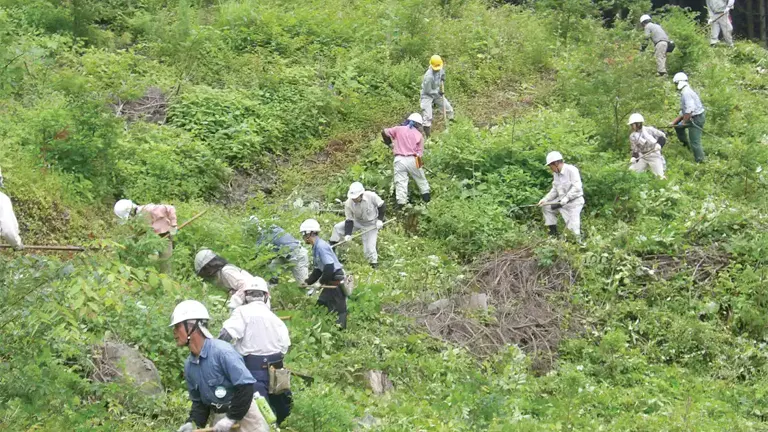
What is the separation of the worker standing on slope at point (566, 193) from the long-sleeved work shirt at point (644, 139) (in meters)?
1.80

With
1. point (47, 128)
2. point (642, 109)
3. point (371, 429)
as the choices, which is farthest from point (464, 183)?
point (371, 429)

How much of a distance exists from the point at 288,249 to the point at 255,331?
366cm

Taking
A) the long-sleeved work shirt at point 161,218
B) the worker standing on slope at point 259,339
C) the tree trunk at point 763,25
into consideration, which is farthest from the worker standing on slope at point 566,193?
the tree trunk at point 763,25

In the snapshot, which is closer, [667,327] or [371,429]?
[371,429]

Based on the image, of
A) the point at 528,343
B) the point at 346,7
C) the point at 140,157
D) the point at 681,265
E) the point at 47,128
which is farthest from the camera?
the point at 346,7

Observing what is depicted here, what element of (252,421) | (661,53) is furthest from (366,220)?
(661,53)

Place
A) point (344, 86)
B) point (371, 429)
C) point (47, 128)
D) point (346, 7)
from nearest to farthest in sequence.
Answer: point (371, 429) < point (47, 128) < point (344, 86) < point (346, 7)

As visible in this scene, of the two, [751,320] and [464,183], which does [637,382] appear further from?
[464,183]

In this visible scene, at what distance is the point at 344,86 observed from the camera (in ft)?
62.3

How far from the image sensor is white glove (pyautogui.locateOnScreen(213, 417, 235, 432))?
23.5 ft

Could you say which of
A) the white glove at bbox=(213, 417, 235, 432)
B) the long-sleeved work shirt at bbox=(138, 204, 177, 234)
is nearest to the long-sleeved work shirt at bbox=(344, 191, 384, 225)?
the long-sleeved work shirt at bbox=(138, 204, 177, 234)

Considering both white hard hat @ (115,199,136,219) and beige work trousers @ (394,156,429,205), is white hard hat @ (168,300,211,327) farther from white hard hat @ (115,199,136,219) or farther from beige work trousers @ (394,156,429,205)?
beige work trousers @ (394,156,429,205)

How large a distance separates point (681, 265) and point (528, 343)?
256 centimetres

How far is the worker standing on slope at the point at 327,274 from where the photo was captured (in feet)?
37.7
